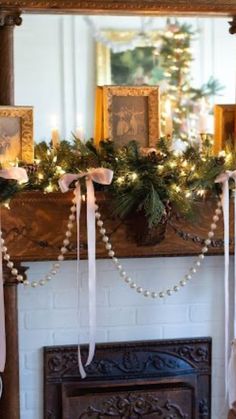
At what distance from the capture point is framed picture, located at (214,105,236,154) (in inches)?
92.4

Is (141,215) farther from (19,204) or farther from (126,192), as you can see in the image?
(19,204)

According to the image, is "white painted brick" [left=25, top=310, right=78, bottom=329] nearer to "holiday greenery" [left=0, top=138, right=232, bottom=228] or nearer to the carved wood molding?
"holiday greenery" [left=0, top=138, right=232, bottom=228]

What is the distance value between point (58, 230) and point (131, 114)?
48cm

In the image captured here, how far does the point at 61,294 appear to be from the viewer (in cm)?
237

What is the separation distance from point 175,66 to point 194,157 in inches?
82.7

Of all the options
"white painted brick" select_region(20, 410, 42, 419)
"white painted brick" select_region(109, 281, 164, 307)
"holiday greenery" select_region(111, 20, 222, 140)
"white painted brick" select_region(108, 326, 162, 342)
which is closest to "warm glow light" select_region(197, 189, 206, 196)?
"white painted brick" select_region(109, 281, 164, 307)

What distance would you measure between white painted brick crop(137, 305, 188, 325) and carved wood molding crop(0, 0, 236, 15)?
42.1 inches

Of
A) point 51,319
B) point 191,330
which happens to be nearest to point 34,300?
point 51,319

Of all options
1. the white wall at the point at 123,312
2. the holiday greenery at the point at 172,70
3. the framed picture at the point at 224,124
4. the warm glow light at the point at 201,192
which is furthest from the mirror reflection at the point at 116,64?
the warm glow light at the point at 201,192

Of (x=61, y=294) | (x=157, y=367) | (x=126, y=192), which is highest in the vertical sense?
(x=126, y=192)

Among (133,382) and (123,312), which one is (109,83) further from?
(133,382)

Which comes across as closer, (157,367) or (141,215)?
(141,215)

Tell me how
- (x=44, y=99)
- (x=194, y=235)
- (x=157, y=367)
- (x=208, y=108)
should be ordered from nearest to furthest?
(x=194, y=235) → (x=157, y=367) → (x=44, y=99) → (x=208, y=108)

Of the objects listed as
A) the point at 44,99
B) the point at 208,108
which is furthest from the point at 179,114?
the point at 44,99
